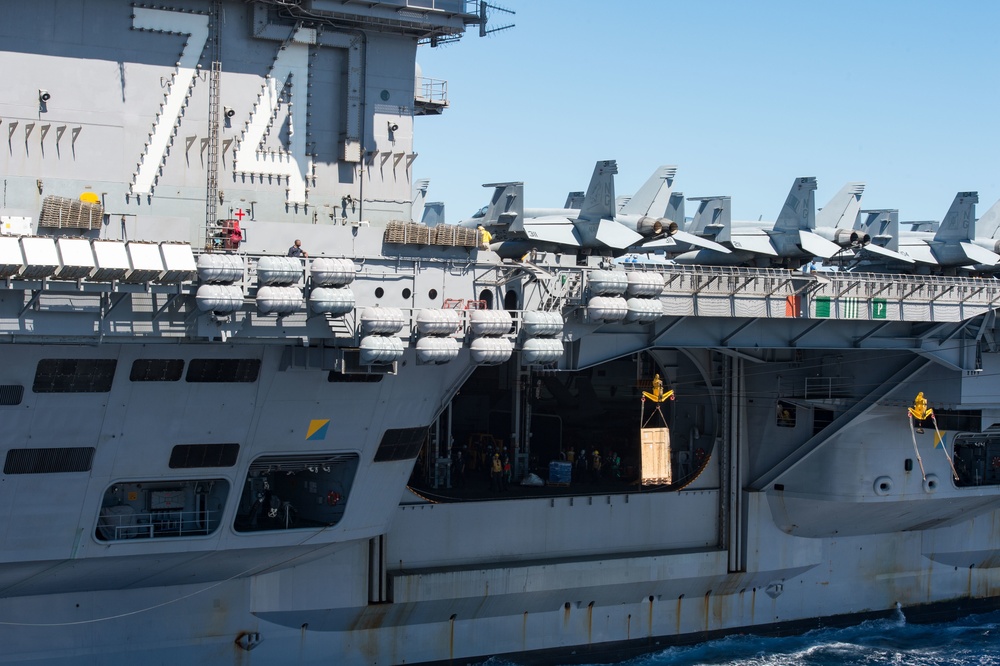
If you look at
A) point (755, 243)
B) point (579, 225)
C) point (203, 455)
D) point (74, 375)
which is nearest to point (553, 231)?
point (579, 225)

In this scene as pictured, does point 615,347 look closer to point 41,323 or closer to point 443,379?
point 443,379

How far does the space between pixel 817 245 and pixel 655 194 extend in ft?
18.8

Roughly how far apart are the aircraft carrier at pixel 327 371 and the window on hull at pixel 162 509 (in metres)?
0.05

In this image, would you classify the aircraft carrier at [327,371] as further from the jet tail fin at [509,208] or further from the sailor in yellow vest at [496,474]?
the jet tail fin at [509,208]

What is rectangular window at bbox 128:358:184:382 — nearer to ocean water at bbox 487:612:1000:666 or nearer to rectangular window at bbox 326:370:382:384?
rectangular window at bbox 326:370:382:384

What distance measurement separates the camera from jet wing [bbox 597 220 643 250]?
81.2 ft

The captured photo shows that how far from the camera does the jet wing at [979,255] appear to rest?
33625 mm

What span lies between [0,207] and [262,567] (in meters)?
7.60

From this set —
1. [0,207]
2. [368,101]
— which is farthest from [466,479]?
[0,207]

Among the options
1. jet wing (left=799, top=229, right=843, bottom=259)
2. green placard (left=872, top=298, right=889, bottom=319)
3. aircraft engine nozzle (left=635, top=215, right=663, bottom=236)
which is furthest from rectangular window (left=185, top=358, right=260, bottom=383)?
jet wing (left=799, top=229, right=843, bottom=259)

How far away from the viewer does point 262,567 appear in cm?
2017

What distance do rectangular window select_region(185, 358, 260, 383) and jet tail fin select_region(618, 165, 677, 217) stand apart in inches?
515

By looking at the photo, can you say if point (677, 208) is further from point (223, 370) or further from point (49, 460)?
point (49, 460)

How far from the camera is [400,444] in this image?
19875 millimetres
